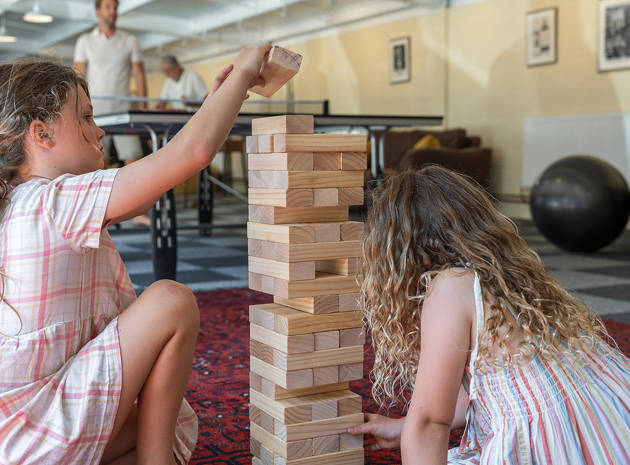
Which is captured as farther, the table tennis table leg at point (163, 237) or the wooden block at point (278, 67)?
A: the table tennis table leg at point (163, 237)

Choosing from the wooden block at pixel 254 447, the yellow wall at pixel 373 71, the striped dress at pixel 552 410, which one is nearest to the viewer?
the striped dress at pixel 552 410

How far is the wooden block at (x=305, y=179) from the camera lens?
1.37 m

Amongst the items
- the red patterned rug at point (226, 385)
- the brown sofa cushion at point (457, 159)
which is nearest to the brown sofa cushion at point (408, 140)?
the brown sofa cushion at point (457, 159)

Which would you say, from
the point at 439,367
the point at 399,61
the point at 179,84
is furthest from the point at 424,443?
the point at 399,61

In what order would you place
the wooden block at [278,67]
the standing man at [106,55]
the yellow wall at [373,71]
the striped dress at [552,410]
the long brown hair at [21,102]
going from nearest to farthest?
the striped dress at [552,410], the long brown hair at [21,102], the wooden block at [278,67], the standing man at [106,55], the yellow wall at [373,71]

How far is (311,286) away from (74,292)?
450 millimetres

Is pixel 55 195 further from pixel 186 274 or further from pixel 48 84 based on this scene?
pixel 186 274

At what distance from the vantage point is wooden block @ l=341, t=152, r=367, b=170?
1440mm

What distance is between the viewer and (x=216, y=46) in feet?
24.3

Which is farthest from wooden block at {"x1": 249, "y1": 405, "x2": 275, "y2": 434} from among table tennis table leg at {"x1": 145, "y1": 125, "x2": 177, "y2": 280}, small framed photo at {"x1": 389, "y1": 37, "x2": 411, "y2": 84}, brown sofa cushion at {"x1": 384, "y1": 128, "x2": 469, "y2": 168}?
small framed photo at {"x1": 389, "y1": 37, "x2": 411, "y2": 84}

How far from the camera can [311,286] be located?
1.41 meters

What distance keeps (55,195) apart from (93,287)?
0.20m

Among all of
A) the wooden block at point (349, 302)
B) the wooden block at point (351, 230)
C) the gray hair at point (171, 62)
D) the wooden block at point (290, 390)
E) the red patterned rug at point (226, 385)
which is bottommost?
the red patterned rug at point (226, 385)

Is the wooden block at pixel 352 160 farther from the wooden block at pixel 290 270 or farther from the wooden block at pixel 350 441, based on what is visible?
the wooden block at pixel 350 441
